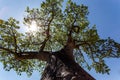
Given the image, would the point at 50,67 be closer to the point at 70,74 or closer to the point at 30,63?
the point at 70,74

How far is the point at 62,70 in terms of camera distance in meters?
8.80

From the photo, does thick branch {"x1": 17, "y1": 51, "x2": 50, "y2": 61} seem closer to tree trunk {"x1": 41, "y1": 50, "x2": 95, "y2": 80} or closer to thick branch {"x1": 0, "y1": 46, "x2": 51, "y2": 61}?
thick branch {"x1": 0, "y1": 46, "x2": 51, "y2": 61}

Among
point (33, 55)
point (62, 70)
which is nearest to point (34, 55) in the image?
point (33, 55)

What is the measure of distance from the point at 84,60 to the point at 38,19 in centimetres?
442

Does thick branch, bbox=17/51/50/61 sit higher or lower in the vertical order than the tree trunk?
higher

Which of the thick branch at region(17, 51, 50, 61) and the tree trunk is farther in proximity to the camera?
the thick branch at region(17, 51, 50, 61)

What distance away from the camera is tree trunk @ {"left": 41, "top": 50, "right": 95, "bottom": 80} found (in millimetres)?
8016

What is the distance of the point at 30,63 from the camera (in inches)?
605

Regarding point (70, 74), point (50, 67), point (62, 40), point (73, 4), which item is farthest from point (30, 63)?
point (70, 74)

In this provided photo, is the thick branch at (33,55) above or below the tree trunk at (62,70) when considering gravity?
above

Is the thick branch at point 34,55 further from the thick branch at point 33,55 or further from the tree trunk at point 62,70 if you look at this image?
the tree trunk at point 62,70

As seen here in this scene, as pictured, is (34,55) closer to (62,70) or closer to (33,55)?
(33,55)

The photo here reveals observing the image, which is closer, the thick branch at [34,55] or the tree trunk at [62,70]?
the tree trunk at [62,70]

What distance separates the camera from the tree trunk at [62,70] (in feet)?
26.3
